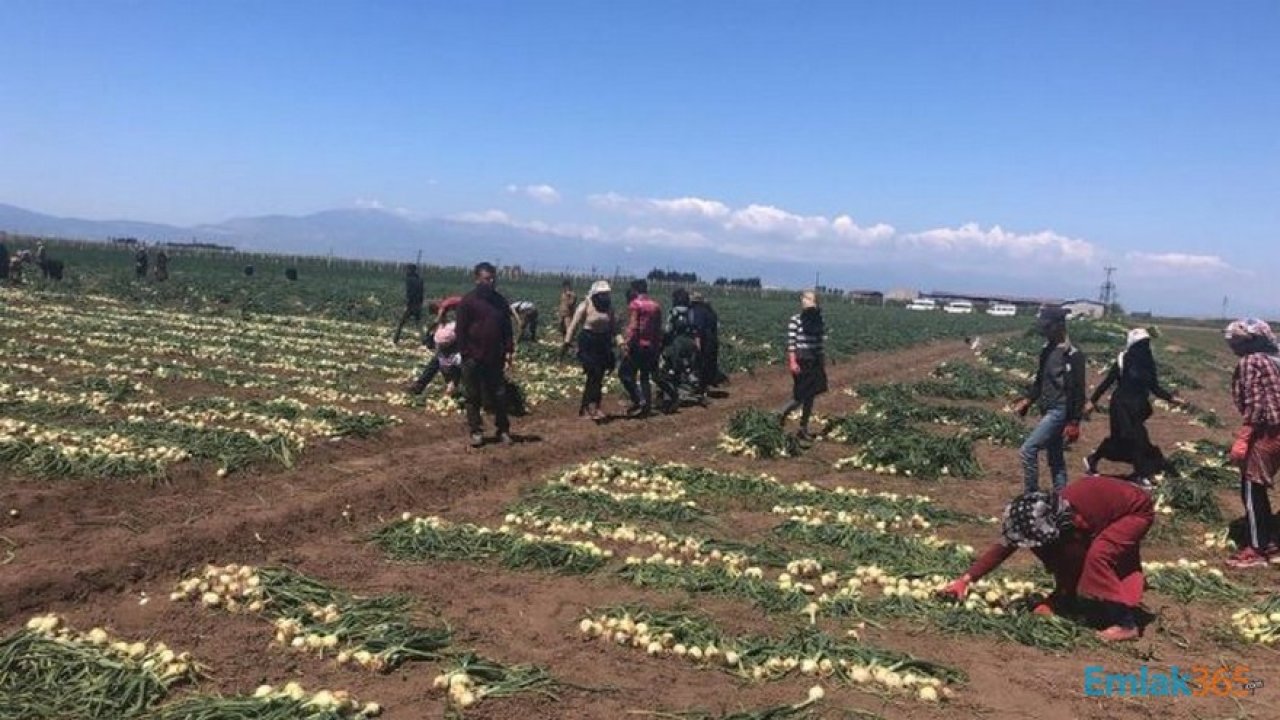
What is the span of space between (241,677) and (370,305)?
3291 cm

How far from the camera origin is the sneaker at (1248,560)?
8.31m

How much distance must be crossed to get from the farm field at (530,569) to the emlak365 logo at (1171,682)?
101mm

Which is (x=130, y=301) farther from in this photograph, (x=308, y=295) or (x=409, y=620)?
(x=409, y=620)

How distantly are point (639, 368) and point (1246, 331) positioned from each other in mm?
8650

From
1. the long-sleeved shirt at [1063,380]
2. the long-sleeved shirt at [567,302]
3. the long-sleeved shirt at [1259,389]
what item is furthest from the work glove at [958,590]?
the long-sleeved shirt at [567,302]

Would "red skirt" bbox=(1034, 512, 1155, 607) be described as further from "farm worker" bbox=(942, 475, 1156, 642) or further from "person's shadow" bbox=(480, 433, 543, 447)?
"person's shadow" bbox=(480, 433, 543, 447)

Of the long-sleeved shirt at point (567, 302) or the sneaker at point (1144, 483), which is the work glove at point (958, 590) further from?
the long-sleeved shirt at point (567, 302)

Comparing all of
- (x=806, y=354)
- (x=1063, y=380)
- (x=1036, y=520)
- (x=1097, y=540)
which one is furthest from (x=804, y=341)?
(x=1036, y=520)

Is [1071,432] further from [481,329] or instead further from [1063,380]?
[481,329]

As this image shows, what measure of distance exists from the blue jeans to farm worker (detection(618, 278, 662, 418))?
618 centimetres

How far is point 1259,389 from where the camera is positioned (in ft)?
26.9

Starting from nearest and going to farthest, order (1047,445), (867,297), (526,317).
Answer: (1047,445) → (526,317) → (867,297)

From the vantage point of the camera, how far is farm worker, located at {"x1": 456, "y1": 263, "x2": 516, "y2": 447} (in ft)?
38.3

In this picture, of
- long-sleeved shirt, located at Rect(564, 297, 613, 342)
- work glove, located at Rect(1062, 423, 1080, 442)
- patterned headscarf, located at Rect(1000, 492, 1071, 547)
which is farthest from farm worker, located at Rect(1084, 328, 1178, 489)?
long-sleeved shirt, located at Rect(564, 297, 613, 342)
